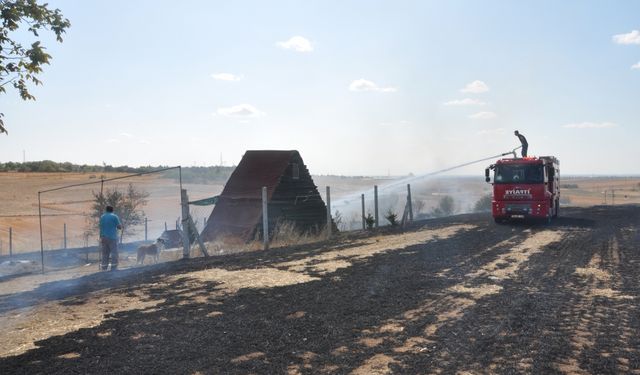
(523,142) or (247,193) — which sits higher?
(523,142)

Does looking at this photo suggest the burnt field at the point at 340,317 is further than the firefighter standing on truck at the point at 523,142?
No

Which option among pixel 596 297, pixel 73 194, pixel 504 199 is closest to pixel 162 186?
pixel 73 194

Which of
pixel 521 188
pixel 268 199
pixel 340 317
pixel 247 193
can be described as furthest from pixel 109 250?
pixel 521 188

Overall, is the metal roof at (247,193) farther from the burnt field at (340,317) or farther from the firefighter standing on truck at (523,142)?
the firefighter standing on truck at (523,142)

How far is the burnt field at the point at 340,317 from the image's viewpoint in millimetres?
5484

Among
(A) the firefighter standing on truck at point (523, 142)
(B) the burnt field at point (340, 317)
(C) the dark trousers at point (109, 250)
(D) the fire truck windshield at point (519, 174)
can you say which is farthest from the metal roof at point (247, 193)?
(A) the firefighter standing on truck at point (523, 142)

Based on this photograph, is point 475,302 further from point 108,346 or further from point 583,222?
point 583,222

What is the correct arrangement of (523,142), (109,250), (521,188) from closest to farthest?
(109,250)
(521,188)
(523,142)

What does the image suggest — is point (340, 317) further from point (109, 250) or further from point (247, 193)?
point (247, 193)

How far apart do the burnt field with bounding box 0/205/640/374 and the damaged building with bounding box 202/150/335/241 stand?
6.55m

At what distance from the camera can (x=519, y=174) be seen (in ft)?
69.4

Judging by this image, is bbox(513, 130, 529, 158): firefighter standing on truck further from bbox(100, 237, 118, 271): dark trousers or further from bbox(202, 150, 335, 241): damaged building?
bbox(100, 237, 118, 271): dark trousers

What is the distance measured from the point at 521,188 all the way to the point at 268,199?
10419 millimetres

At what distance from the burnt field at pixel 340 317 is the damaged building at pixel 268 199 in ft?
21.5
